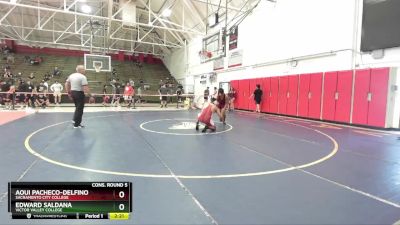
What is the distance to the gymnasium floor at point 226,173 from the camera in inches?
102

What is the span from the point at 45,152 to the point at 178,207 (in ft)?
11.5

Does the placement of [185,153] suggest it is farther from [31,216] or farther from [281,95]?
[281,95]

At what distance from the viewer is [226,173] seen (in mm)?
3824

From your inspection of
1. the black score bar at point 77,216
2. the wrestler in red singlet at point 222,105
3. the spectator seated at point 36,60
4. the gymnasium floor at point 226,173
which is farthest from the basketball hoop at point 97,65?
the black score bar at point 77,216

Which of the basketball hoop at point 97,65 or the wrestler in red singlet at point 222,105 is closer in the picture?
the wrestler in red singlet at point 222,105

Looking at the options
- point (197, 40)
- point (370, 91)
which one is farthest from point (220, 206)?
point (197, 40)

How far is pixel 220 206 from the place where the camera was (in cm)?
271

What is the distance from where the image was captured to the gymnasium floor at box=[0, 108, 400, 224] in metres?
2.59
